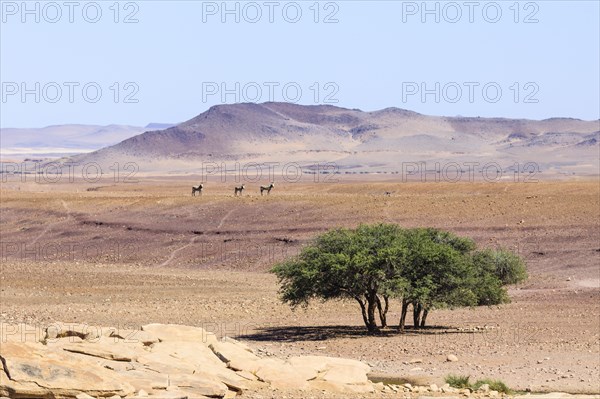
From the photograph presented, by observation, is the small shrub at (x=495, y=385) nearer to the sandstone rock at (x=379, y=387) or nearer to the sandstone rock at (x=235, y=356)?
the sandstone rock at (x=379, y=387)

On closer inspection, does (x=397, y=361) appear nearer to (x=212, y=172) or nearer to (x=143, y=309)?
(x=143, y=309)

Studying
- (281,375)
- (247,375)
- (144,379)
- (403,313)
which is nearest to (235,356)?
(247,375)

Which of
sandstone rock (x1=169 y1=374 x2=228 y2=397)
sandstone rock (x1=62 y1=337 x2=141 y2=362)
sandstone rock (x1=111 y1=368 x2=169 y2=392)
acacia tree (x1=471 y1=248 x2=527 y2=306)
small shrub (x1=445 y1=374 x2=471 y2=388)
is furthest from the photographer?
acacia tree (x1=471 y1=248 x2=527 y2=306)

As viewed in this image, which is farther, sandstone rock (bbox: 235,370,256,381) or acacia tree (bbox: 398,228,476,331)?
acacia tree (bbox: 398,228,476,331)

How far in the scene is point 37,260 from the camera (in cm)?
5669

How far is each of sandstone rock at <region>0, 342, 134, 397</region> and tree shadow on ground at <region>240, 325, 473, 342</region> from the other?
474 inches

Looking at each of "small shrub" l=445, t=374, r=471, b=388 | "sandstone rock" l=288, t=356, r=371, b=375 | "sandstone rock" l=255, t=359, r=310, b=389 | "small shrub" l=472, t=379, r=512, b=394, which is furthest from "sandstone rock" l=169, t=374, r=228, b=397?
"small shrub" l=472, t=379, r=512, b=394

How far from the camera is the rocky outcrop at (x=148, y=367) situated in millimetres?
18766

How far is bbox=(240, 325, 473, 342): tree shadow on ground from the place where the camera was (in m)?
31.7

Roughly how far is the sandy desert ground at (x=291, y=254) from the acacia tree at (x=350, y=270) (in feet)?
3.94

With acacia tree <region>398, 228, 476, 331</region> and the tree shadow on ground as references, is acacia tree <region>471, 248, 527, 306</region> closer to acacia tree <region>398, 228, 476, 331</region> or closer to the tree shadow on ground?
acacia tree <region>398, 228, 476, 331</region>

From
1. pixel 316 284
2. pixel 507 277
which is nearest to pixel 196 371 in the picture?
pixel 316 284

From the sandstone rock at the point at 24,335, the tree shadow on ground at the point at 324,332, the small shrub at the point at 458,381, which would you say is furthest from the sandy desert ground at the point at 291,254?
the sandstone rock at the point at 24,335

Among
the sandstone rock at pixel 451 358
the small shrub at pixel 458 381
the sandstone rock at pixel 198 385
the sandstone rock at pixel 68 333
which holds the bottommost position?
the sandstone rock at pixel 451 358
